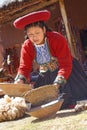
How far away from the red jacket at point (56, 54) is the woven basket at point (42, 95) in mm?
340

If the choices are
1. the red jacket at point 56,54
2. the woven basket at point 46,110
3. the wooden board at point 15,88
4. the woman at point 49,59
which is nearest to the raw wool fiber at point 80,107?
the woven basket at point 46,110

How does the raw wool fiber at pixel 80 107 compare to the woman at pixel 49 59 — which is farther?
the woman at pixel 49 59

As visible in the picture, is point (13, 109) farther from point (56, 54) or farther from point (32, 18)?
point (32, 18)

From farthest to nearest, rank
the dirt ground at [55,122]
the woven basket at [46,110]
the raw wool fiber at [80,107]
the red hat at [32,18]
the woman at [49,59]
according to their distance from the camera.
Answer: the woman at [49,59], the red hat at [32,18], the raw wool fiber at [80,107], the woven basket at [46,110], the dirt ground at [55,122]

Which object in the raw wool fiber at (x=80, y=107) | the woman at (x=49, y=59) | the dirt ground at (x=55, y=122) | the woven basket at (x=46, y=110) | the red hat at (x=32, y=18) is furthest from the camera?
the woman at (x=49, y=59)

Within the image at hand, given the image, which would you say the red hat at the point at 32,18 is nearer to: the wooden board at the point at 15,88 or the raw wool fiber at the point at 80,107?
the wooden board at the point at 15,88

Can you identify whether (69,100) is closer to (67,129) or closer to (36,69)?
(67,129)

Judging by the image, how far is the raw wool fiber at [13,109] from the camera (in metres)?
5.38

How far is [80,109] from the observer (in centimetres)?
499

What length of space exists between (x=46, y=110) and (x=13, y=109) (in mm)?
659

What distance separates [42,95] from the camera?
508 cm

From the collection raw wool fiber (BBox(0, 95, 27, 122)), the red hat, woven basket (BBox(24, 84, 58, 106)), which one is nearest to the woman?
the red hat

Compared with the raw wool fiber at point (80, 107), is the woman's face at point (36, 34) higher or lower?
higher

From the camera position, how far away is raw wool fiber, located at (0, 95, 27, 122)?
5383 millimetres
